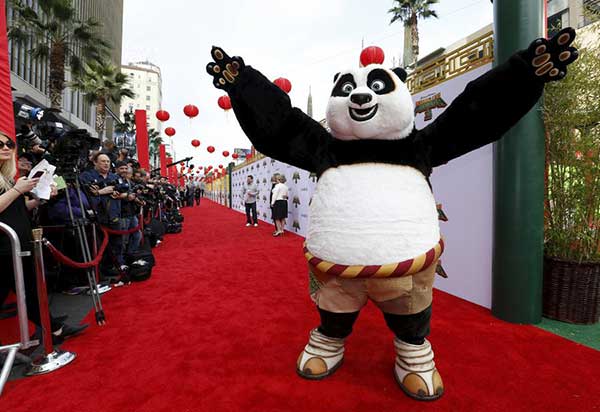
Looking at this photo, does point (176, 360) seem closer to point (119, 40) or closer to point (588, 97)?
point (588, 97)

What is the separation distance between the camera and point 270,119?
1563 mm

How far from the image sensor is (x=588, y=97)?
2207 mm

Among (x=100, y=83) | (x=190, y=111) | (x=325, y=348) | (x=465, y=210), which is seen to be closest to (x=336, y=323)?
(x=325, y=348)

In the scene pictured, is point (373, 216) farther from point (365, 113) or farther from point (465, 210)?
point (465, 210)

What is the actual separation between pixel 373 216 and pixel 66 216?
2.77 meters

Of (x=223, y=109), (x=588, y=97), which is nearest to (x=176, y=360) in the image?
(x=588, y=97)

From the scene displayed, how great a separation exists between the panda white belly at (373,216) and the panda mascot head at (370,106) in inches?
6.9

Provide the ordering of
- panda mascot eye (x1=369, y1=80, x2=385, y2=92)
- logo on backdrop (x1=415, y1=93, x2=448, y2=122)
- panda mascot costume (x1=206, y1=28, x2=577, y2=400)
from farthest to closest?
logo on backdrop (x1=415, y1=93, x2=448, y2=122), panda mascot eye (x1=369, y1=80, x2=385, y2=92), panda mascot costume (x1=206, y1=28, x2=577, y2=400)

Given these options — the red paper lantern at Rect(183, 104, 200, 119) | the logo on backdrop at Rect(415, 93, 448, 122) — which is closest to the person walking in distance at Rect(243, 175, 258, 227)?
the red paper lantern at Rect(183, 104, 200, 119)

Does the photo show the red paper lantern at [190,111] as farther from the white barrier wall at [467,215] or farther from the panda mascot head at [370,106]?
the panda mascot head at [370,106]

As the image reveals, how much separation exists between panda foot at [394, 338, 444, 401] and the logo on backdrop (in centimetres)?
246

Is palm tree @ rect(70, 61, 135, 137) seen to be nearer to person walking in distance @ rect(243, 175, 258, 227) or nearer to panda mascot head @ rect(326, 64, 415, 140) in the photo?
person walking in distance @ rect(243, 175, 258, 227)

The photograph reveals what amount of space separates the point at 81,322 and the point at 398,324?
244cm

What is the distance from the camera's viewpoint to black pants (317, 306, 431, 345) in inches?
57.9
